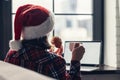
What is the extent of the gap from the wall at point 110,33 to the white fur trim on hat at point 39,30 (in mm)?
1428

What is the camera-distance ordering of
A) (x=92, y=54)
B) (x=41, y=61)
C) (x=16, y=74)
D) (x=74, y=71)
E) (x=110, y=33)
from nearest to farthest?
(x=16, y=74) < (x=41, y=61) < (x=74, y=71) < (x=92, y=54) < (x=110, y=33)

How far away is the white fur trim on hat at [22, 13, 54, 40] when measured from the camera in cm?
105

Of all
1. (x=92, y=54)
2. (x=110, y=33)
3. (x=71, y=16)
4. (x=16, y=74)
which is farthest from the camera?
(x=71, y=16)

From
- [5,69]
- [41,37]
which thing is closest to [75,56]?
[41,37]

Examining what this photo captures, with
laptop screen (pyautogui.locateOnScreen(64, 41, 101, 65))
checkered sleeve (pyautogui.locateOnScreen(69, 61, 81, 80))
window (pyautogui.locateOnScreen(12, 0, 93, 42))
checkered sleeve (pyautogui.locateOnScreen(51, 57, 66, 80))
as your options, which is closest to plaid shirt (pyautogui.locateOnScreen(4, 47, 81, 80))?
checkered sleeve (pyautogui.locateOnScreen(51, 57, 66, 80))

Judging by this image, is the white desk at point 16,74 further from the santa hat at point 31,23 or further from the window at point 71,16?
the window at point 71,16

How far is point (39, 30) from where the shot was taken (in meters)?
1.06

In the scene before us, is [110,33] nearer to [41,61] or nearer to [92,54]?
[92,54]

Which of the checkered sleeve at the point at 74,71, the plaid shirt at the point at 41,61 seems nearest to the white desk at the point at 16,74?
the plaid shirt at the point at 41,61

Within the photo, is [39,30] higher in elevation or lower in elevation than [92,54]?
higher

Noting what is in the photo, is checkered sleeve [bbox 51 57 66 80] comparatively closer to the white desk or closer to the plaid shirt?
the plaid shirt

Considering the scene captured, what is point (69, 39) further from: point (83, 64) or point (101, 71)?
point (101, 71)

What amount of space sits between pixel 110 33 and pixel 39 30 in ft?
5.15

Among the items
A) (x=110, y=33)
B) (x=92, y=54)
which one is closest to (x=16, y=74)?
(x=92, y=54)
